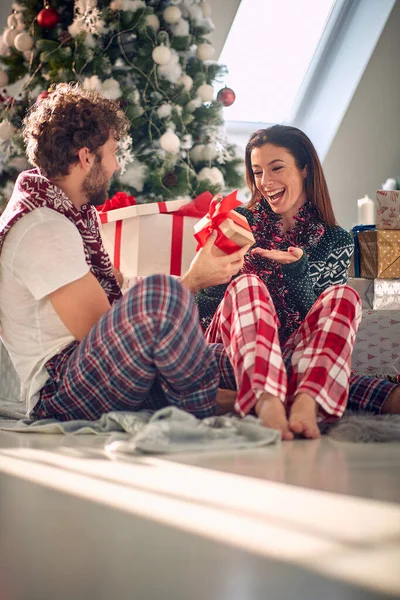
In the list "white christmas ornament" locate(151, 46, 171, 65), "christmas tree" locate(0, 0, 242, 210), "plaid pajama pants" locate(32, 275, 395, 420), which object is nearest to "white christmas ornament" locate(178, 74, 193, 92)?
"christmas tree" locate(0, 0, 242, 210)

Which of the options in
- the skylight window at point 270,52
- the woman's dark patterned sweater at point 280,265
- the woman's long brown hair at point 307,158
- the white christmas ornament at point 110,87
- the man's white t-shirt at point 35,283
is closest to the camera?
the man's white t-shirt at point 35,283

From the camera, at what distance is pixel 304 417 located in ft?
5.80

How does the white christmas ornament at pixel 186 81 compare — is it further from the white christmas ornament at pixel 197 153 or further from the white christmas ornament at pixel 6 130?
the white christmas ornament at pixel 6 130

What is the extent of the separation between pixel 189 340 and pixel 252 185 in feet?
3.36

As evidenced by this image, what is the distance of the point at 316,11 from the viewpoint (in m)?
4.87

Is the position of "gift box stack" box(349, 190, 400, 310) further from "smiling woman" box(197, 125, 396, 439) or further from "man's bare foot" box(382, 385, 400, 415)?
"man's bare foot" box(382, 385, 400, 415)

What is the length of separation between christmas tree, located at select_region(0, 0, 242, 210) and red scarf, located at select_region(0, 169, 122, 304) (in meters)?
1.15

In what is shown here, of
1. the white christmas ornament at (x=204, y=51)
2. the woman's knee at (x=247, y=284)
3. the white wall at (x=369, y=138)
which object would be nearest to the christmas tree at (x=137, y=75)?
the white christmas ornament at (x=204, y=51)

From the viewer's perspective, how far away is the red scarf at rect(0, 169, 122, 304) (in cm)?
183

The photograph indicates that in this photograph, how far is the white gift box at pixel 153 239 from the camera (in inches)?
105

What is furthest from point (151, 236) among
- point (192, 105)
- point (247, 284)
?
point (192, 105)

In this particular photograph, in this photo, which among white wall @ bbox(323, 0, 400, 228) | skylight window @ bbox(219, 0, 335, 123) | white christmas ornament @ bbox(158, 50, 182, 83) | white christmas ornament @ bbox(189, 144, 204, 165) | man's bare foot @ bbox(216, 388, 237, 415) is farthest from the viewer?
white wall @ bbox(323, 0, 400, 228)

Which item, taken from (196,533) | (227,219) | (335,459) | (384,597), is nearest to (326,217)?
(227,219)

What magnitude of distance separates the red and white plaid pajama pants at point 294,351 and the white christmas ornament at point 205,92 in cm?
171
